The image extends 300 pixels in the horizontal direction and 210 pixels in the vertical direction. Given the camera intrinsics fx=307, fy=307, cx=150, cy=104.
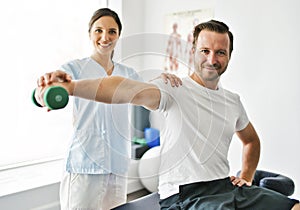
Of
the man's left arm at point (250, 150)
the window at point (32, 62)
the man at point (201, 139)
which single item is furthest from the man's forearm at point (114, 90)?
the window at point (32, 62)

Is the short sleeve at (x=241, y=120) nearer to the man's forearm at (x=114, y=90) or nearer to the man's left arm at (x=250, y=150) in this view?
the man's left arm at (x=250, y=150)

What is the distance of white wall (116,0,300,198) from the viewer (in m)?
1.83

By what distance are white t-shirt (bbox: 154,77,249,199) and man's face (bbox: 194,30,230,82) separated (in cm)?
7

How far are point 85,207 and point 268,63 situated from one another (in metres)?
1.36

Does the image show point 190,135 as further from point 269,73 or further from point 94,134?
point 269,73

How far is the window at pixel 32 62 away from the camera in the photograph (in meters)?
2.07

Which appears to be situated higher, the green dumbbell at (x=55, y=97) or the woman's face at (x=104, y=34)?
the woman's face at (x=104, y=34)

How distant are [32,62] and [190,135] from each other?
4.98 feet

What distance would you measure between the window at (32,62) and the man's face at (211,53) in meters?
1.31

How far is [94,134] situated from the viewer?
4.74ft

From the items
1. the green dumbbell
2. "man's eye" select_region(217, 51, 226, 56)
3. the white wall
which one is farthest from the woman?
the white wall

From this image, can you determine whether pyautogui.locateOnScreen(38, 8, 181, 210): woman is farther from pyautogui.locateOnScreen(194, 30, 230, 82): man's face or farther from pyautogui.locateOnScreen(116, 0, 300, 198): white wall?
pyautogui.locateOnScreen(116, 0, 300, 198): white wall

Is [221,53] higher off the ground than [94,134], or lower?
higher

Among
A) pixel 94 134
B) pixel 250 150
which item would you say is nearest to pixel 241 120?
pixel 250 150
